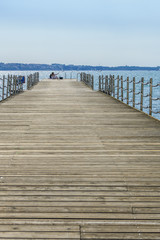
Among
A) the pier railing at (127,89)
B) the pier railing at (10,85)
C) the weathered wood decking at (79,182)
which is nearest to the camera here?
the weathered wood decking at (79,182)

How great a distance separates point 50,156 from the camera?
5230mm

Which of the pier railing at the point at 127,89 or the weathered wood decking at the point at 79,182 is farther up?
the pier railing at the point at 127,89

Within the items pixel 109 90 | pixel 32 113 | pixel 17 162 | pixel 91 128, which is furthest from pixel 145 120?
pixel 109 90

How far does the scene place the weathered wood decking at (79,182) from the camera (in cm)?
295

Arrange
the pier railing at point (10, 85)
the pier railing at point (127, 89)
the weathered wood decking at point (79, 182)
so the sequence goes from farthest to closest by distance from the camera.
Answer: the pier railing at point (10, 85) → the pier railing at point (127, 89) → the weathered wood decking at point (79, 182)

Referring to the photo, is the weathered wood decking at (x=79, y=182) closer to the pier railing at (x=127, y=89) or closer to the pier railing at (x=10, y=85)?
the pier railing at (x=127, y=89)

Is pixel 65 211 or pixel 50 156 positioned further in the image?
pixel 50 156

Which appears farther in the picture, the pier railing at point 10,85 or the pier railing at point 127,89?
the pier railing at point 10,85

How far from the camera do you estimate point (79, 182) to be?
4.05 m

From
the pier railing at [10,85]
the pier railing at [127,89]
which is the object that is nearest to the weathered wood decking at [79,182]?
the pier railing at [127,89]

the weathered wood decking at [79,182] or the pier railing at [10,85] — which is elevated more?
the pier railing at [10,85]

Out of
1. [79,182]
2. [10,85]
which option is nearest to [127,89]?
[10,85]

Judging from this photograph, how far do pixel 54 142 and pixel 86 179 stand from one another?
2171mm

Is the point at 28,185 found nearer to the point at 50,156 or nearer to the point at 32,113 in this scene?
the point at 50,156
